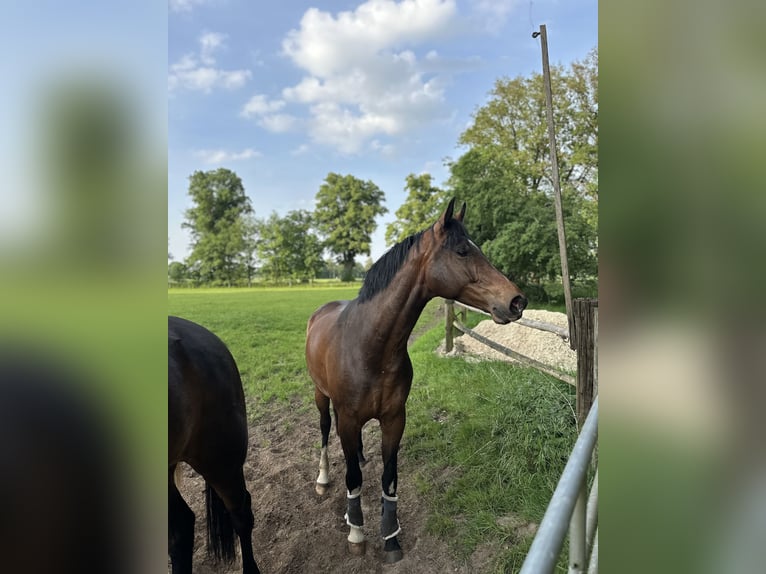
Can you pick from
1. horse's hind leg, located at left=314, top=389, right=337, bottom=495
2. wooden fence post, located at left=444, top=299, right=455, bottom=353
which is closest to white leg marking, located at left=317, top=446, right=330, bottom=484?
horse's hind leg, located at left=314, top=389, right=337, bottom=495

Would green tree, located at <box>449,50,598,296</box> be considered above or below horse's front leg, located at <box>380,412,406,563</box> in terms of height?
above

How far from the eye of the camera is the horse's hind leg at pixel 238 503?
6.60 feet

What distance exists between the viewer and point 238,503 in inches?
82.9

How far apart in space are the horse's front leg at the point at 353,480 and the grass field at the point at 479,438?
48 cm

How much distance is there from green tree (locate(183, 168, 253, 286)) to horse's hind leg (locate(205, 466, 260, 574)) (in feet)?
55.8

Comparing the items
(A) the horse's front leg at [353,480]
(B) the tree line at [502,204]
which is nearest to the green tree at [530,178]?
(B) the tree line at [502,204]

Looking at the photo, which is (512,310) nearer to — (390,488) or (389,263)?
(389,263)

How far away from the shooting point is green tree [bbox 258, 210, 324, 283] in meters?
23.3

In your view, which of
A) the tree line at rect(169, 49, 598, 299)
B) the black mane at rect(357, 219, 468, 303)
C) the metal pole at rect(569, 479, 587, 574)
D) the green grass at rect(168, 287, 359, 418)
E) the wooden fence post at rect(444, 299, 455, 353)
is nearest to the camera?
the metal pole at rect(569, 479, 587, 574)

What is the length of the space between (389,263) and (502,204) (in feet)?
30.9

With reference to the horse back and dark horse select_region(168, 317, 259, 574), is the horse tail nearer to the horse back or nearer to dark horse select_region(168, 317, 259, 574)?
dark horse select_region(168, 317, 259, 574)

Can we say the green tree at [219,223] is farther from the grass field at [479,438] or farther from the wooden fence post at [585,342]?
the wooden fence post at [585,342]

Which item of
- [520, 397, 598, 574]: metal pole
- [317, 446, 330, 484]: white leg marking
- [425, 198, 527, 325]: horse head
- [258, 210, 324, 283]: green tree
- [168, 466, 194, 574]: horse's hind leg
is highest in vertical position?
[258, 210, 324, 283]: green tree
